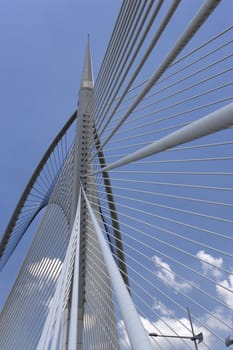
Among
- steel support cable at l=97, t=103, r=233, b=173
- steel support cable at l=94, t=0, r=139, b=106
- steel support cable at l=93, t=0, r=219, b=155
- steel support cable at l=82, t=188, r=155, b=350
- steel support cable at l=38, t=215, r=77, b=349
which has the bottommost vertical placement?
steel support cable at l=38, t=215, r=77, b=349

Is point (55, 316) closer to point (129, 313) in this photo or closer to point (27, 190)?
point (129, 313)

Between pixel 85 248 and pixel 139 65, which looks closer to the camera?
pixel 139 65

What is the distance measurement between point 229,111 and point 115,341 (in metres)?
8.01

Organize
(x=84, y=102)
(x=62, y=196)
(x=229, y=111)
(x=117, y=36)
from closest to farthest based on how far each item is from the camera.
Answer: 1. (x=229, y=111)
2. (x=117, y=36)
3. (x=84, y=102)
4. (x=62, y=196)

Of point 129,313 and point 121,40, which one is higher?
point 121,40

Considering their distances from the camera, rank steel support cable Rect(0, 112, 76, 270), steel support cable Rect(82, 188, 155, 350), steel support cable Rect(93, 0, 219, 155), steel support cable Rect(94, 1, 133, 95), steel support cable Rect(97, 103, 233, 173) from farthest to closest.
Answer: steel support cable Rect(0, 112, 76, 270) → steel support cable Rect(94, 1, 133, 95) → steel support cable Rect(82, 188, 155, 350) → steel support cable Rect(93, 0, 219, 155) → steel support cable Rect(97, 103, 233, 173)

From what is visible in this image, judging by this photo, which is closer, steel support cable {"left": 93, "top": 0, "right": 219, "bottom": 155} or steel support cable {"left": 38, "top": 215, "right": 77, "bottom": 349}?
steel support cable {"left": 93, "top": 0, "right": 219, "bottom": 155}

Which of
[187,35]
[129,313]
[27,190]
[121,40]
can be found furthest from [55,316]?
[27,190]

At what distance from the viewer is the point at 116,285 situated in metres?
4.96

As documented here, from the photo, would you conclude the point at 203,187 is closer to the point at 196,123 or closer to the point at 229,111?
the point at 196,123

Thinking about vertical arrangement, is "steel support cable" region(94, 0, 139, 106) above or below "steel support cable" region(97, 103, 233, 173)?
above

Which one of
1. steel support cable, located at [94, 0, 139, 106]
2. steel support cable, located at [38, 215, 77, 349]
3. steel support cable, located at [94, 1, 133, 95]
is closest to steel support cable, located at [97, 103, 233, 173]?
steel support cable, located at [94, 0, 139, 106]

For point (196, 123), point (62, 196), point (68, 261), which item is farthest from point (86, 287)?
point (196, 123)

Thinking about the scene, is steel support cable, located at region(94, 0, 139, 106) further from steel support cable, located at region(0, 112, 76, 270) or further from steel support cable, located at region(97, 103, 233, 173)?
steel support cable, located at region(0, 112, 76, 270)
